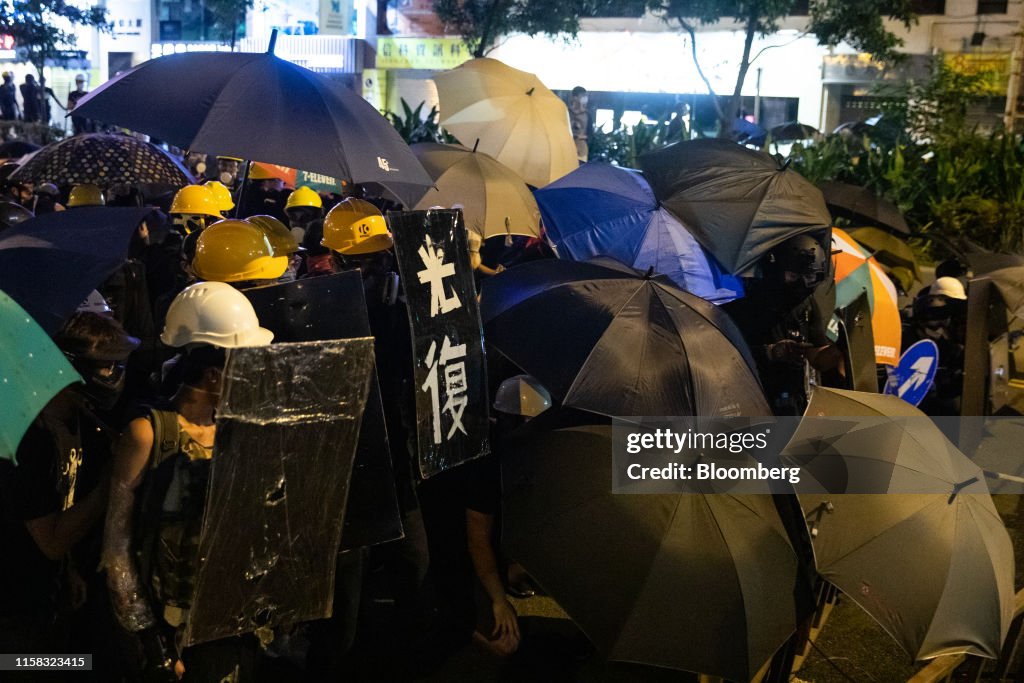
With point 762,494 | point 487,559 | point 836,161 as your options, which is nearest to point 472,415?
point 487,559

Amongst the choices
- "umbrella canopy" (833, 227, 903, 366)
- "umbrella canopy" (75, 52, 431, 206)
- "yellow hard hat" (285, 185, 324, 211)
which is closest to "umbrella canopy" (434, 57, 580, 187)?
"yellow hard hat" (285, 185, 324, 211)

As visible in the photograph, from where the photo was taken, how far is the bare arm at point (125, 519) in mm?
2885

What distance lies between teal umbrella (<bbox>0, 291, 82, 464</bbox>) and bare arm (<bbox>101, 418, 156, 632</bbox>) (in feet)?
0.80

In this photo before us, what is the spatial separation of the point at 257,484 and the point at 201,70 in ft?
7.64

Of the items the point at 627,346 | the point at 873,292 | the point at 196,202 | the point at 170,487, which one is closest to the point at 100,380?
the point at 170,487

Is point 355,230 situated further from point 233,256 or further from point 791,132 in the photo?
point 791,132

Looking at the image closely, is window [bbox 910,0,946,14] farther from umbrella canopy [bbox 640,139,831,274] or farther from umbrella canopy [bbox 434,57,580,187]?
umbrella canopy [bbox 640,139,831,274]

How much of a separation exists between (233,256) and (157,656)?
1.68 meters

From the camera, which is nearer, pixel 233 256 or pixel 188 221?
pixel 233 256

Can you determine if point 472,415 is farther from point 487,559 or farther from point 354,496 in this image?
point 354,496

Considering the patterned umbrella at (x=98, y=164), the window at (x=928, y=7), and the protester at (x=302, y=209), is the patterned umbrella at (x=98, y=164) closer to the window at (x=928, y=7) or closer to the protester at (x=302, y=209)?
the protester at (x=302, y=209)

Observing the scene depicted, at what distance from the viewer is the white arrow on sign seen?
22.2 ft

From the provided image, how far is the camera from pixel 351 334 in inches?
125

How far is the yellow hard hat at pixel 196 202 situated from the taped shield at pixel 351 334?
4040mm
